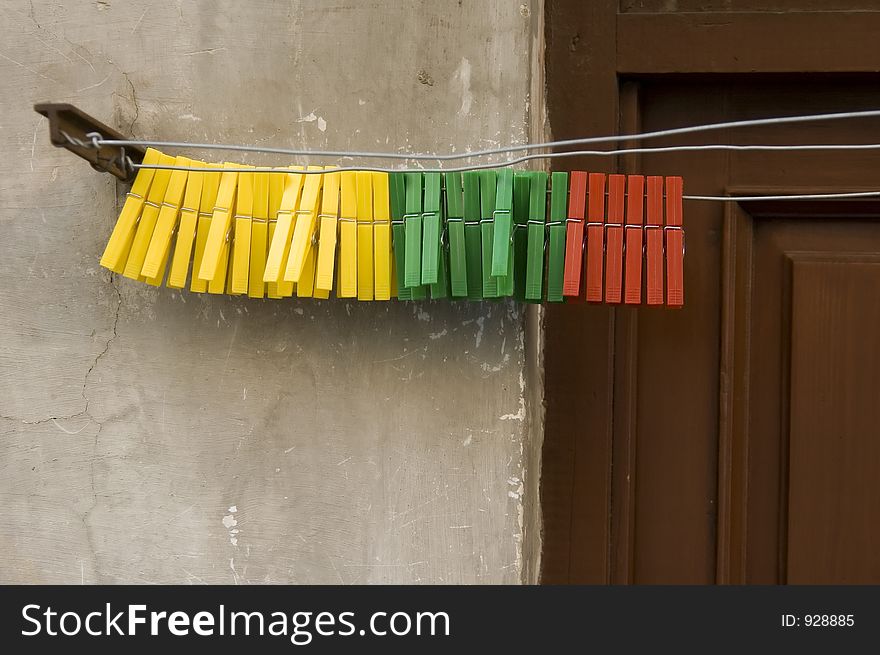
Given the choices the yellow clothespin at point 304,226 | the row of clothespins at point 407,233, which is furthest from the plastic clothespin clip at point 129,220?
the yellow clothespin at point 304,226

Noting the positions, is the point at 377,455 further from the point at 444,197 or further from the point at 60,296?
the point at 60,296

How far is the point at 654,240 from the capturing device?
1521 mm

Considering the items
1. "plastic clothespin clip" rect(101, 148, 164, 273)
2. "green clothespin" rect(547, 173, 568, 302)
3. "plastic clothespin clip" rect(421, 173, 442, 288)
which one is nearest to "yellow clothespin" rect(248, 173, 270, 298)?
"plastic clothespin clip" rect(101, 148, 164, 273)

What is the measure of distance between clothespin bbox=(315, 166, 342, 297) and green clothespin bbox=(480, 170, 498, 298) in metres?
0.30

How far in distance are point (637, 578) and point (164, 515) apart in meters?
1.15

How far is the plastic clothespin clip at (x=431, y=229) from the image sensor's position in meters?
1.51

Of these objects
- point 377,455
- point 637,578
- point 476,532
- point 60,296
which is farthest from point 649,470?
point 60,296

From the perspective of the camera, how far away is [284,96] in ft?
5.79

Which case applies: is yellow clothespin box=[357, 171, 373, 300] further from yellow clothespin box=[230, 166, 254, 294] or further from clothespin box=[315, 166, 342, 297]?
yellow clothespin box=[230, 166, 254, 294]

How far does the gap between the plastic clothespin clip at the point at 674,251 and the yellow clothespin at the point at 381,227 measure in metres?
0.56

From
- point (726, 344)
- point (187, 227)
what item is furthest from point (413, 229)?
point (726, 344)

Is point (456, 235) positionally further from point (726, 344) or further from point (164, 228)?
point (726, 344)

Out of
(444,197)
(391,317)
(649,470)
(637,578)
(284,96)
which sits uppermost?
(284,96)

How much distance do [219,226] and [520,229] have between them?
613mm
